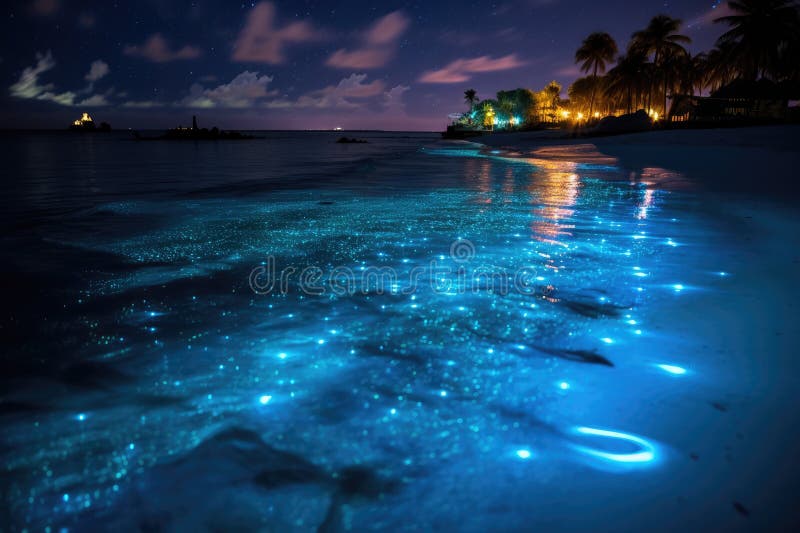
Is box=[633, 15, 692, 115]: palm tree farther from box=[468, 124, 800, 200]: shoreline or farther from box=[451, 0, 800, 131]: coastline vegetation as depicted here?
box=[468, 124, 800, 200]: shoreline

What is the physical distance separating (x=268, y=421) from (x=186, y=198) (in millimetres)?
10031

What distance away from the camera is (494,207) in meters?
8.14

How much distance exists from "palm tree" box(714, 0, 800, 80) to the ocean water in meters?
38.9

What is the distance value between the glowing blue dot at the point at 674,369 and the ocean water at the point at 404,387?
1.0 inches

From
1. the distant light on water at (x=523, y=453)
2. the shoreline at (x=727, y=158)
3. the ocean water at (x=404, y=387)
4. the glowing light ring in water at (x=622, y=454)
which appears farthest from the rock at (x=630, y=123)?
the distant light on water at (x=523, y=453)

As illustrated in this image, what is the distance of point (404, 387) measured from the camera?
220cm

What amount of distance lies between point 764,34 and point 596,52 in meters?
26.6

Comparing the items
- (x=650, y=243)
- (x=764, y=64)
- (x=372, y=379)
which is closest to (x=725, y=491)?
(x=372, y=379)

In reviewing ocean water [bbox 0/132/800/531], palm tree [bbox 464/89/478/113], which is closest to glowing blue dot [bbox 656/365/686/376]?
ocean water [bbox 0/132/800/531]

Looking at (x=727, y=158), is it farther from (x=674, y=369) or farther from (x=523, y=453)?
(x=523, y=453)

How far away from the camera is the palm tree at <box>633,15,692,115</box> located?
4466 centimetres

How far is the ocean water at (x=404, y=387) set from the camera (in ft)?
5.00

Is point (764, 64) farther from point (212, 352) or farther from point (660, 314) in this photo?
point (212, 352)

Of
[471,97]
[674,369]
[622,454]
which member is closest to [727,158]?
[674,369]
